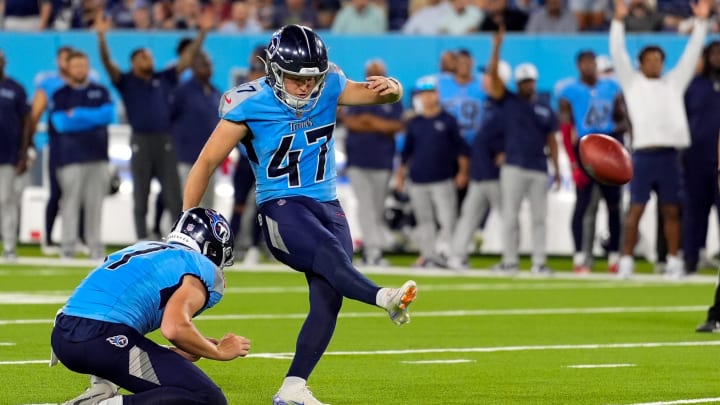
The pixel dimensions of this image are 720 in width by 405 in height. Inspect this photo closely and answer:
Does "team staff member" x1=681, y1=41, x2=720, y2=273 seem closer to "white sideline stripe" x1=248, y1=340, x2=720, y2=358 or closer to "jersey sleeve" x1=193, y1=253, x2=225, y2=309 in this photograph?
"white sideline stripe" x1=248, y1=340, x2=720, y2=358

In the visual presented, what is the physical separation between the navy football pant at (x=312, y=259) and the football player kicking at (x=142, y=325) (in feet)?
2.78

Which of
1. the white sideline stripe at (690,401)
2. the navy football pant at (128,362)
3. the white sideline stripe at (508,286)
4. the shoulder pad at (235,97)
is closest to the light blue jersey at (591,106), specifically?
the white sideline stripe at (508,286)

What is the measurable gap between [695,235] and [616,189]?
1081 mm

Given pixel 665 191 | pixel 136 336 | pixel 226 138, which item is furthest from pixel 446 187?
pixel 136 336

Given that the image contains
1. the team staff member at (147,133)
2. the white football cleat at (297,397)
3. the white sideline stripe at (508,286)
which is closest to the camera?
the white football cleat at (297,397)

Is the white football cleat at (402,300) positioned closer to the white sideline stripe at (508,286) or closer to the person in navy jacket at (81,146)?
the white sideline stripe at (508,286)

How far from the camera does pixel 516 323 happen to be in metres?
12.5

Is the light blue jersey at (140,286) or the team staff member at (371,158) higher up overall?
the light blue jersey at (140,286)

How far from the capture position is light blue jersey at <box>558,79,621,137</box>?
1800 cm

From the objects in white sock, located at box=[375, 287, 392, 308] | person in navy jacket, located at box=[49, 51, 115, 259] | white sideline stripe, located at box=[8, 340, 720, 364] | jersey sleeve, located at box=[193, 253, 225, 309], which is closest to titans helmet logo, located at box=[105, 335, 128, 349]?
jersey sleeve, located at box=[193, 253, 225, 309]

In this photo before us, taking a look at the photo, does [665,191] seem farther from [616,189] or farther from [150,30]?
[150,30]

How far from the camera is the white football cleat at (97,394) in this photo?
702cm

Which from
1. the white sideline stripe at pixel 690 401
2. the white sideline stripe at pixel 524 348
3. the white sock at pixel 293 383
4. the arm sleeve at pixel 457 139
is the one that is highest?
the white sock at pixel 293 383

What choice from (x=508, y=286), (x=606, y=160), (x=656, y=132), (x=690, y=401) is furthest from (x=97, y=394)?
(x=656, y=132)
